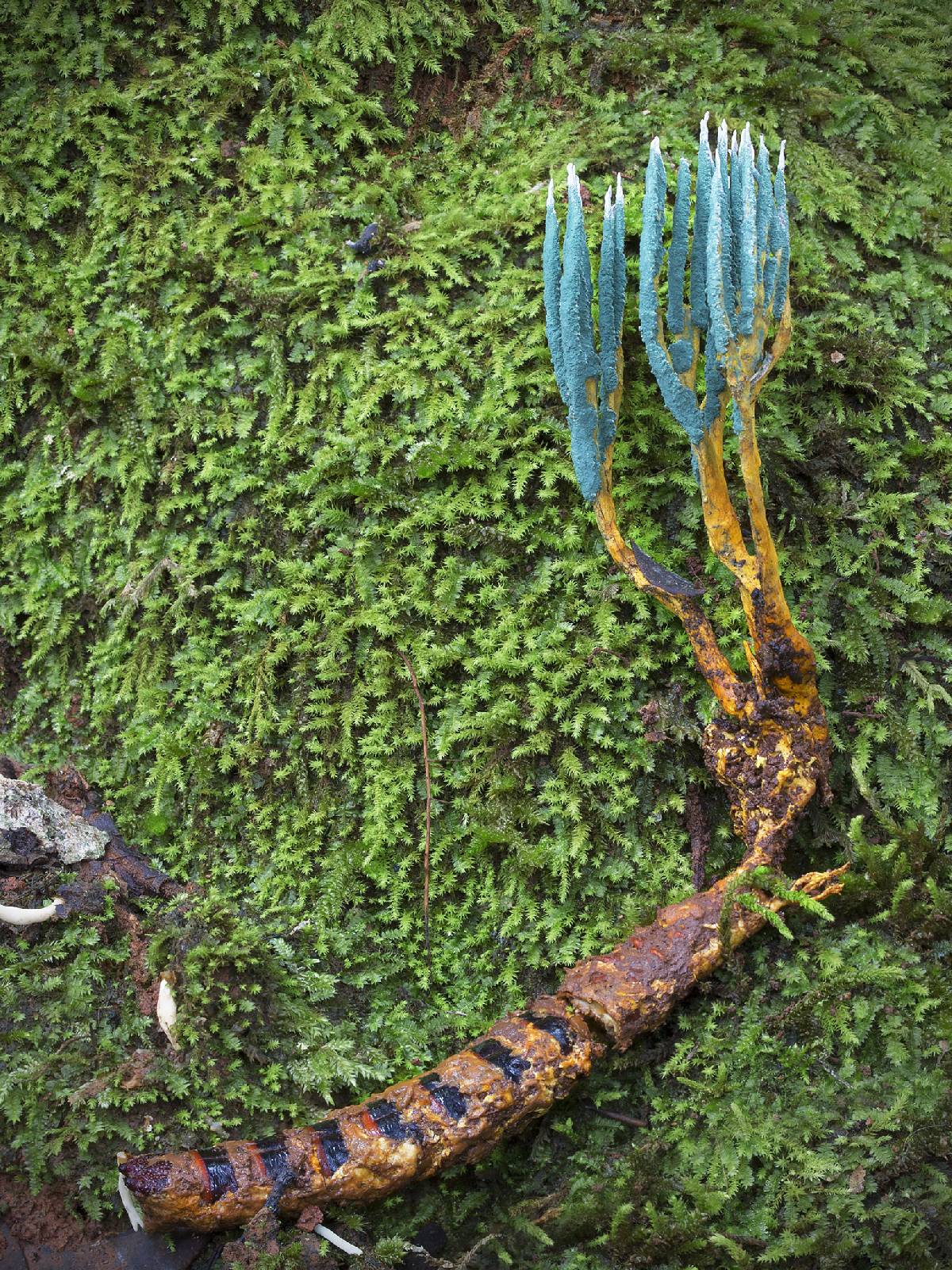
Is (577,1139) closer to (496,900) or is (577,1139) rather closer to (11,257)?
(496,900)

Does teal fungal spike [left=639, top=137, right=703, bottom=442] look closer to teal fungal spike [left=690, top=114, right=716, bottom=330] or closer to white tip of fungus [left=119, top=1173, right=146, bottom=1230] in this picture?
teal fungal spike [left=690, top=114, right=716, bottom=330]

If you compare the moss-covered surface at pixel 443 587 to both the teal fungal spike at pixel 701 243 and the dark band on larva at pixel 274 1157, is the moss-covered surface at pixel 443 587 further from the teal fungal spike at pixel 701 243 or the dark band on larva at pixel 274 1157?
the teal fungal spike at pixel 701 243

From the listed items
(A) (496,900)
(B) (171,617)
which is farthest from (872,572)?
(B) (171,617)

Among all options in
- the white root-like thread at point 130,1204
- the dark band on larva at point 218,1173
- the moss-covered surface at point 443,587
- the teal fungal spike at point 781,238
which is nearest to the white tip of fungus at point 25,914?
the moss-covered surface at point 443,587

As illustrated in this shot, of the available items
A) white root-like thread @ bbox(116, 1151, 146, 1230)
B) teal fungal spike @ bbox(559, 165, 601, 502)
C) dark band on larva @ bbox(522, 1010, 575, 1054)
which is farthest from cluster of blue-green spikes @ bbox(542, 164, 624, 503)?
white root-like thread @ bbox(116, 1151, 146, 1230)

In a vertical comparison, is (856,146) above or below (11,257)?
above

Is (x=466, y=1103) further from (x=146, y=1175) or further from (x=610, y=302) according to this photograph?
(x=610, y=302)

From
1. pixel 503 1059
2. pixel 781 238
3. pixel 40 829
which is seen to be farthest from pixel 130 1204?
pixel 781 238
